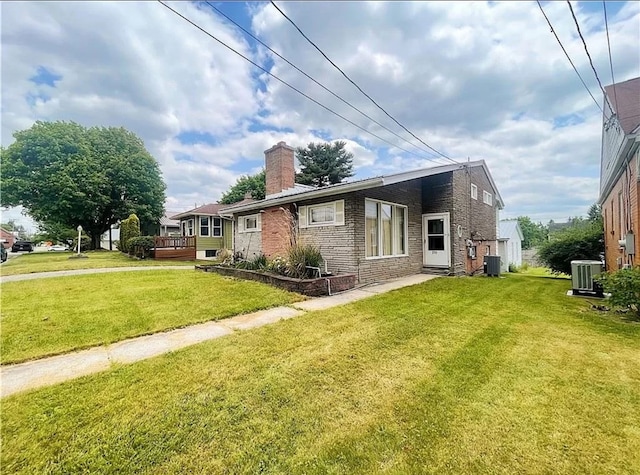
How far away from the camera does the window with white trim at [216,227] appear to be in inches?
881

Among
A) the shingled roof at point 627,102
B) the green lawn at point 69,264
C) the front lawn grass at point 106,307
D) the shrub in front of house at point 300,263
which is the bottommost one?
the front lawn grass at point 106,307

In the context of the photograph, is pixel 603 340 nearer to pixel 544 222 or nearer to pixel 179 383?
pixel 179 383

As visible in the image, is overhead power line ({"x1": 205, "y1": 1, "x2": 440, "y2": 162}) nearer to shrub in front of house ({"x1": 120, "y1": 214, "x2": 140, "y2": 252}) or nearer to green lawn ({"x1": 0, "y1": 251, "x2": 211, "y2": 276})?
green lawn ({"x1": 0, "y1": 251, "x2": 211, "y2": 276})

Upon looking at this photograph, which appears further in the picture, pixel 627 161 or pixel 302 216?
pixel 302 216

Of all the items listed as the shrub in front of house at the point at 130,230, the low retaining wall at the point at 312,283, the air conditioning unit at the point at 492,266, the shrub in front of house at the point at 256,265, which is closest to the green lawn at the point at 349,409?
the low retaining wall at the point at 312,283

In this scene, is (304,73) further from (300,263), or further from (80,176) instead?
(80,176)

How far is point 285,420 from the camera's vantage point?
2438 millimetres

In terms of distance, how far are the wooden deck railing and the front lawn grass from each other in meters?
8.04

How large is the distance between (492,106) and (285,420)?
43.7 feet

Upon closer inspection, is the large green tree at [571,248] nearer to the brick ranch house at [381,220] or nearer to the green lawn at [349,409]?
the brick ranch house at [381,220]

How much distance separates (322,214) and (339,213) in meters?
0.79

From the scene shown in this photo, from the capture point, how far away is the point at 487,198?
1557cm

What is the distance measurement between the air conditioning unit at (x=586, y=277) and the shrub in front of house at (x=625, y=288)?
2.58 meters

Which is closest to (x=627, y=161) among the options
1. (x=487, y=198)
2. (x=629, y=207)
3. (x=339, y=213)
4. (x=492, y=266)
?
(x=629, y=207)
